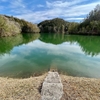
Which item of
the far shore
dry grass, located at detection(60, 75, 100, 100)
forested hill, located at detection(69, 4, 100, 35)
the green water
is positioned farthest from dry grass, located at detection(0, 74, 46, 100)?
forested hill, located at detection(69, 4, 100, 35)

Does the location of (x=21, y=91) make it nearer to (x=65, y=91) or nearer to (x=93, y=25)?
(x=65, y=91)

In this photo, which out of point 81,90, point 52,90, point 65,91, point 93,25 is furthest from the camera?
point 93,25

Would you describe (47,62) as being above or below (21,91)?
below

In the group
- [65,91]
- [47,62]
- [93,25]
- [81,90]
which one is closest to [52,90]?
[65,91]

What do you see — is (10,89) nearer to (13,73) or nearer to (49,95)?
(49,95)

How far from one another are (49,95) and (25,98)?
0.83 m

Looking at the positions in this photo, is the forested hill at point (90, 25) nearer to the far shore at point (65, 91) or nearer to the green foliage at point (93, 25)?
the green foliage at point (93, 25)

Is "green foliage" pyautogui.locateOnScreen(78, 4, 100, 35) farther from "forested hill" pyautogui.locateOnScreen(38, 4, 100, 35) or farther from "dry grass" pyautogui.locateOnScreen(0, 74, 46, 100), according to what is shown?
"dry grass" pyautogui.locateOnScreen(0, 74, 46, 100)

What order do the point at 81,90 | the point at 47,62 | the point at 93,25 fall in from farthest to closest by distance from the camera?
the point at 93,25, the point at 47,62, the point at 81,90

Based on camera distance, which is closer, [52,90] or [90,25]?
[52,90]

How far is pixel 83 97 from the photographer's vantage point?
402cm

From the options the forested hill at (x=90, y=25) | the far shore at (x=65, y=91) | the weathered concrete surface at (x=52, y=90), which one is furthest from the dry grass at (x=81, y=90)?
the forested hill at (x=90, y=25)

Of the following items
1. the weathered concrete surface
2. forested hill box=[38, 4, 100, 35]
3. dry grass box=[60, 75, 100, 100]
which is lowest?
dry grass box=[60, 75, 100, 100]

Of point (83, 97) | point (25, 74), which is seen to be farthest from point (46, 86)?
point (25, 74)
